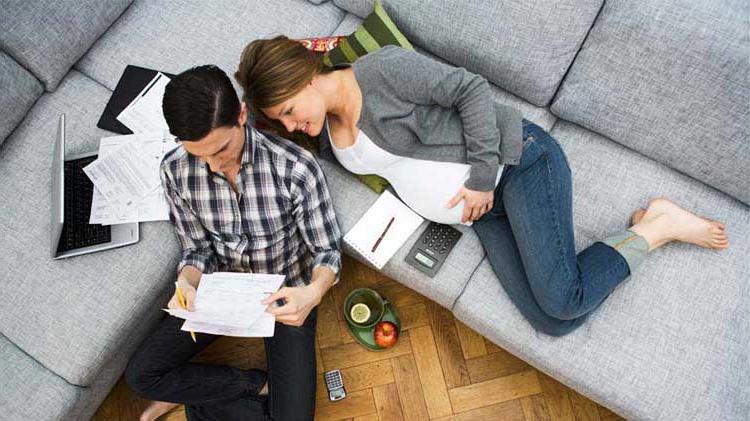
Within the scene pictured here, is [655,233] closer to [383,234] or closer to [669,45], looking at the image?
[669,45]

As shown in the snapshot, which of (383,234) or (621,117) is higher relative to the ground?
(621,117)

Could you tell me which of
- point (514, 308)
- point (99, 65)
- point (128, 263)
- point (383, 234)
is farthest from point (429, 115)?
point (99, 65)

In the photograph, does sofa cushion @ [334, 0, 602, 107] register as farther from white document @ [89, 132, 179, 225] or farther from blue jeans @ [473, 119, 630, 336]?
white document @ [89, 132, 179, 225]

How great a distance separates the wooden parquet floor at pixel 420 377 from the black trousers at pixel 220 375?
230 millimetres

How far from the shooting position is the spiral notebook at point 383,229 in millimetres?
1629

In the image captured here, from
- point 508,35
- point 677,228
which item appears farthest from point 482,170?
point 677,228

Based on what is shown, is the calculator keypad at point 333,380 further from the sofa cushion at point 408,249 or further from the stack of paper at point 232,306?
the stack of paper at point 232,306

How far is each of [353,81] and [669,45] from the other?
871 millimetres

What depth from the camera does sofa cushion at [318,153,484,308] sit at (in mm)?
1607

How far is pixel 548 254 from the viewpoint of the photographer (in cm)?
148

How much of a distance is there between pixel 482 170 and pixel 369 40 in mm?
552

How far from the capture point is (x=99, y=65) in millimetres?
1840

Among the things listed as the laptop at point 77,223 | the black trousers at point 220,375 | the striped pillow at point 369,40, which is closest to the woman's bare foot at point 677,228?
the striped pillow at point 369,40

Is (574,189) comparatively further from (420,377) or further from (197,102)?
(197,102)
